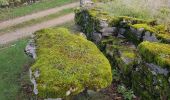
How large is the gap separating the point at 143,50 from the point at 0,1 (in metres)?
13.2

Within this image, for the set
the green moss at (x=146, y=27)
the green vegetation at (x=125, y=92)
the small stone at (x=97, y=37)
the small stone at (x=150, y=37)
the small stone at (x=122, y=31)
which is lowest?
the green vegetation at (x=125, y=92)

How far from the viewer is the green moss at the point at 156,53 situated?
7293 mm

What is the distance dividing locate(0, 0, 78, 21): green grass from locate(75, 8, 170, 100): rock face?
7263 millimetres

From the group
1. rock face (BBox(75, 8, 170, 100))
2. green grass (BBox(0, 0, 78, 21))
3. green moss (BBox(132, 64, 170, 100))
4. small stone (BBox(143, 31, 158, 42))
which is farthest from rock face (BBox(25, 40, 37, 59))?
green grass (BBox(0, 0, 78, 21))

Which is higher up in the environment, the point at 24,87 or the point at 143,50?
the point at 143,50

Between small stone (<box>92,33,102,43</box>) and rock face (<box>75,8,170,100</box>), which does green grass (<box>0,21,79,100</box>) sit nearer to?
small stone (<box>92,33,102,43</box>)

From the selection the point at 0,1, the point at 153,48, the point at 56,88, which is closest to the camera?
the point at 56,88

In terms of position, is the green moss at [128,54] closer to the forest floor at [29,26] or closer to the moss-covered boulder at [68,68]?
the moss-covered boulder at [68,68]

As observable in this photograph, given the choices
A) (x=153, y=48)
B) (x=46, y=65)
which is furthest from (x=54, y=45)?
(x=153, y=48)

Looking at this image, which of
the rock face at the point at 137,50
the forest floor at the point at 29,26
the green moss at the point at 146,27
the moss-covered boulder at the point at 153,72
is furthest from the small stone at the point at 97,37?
the forest floor at the point at 29,26

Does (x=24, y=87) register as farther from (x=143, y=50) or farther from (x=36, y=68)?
(x=143, y=50)

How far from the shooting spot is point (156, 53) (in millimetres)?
7520

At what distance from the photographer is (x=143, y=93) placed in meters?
8.09

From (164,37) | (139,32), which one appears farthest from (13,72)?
(164,37)
